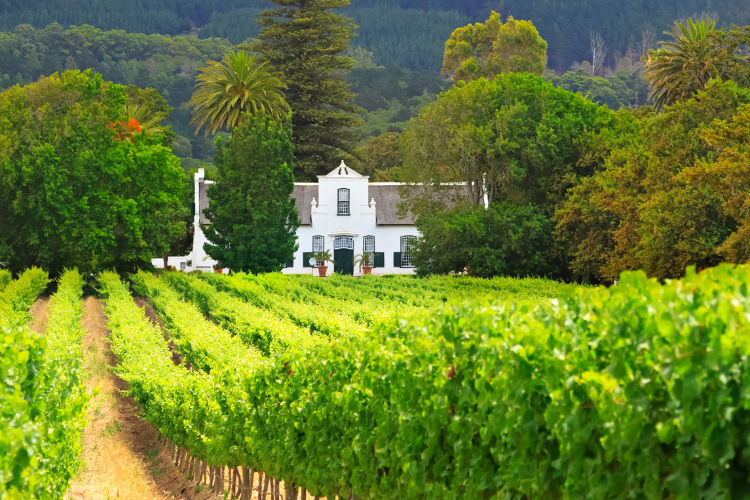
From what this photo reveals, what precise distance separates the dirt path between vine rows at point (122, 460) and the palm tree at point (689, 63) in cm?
3601

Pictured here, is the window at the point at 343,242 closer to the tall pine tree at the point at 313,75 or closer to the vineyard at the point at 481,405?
the tall pine tree at the point at 313,75

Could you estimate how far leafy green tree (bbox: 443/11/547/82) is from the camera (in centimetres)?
7062

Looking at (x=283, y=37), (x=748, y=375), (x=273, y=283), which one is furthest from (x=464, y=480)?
(x=283, y=37)

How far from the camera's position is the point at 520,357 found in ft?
19.7

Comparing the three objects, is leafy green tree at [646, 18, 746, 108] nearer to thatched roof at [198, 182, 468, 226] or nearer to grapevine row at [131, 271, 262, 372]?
thatched roof at [198, 182, 468, 226]

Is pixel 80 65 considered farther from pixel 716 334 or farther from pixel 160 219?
pixel 716 334

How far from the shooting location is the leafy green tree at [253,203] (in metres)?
50.3

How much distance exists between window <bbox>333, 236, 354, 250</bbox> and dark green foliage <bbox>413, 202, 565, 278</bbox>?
48.5 feet

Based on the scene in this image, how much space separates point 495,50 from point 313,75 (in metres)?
16.0

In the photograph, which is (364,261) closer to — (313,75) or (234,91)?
(234,91)

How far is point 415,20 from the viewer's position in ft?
610

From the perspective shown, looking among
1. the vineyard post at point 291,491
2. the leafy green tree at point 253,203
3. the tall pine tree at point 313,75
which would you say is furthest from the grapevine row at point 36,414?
the tall pine tree at point 313,75

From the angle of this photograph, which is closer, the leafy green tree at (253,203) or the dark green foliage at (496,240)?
the dark green foliage at (496,240)

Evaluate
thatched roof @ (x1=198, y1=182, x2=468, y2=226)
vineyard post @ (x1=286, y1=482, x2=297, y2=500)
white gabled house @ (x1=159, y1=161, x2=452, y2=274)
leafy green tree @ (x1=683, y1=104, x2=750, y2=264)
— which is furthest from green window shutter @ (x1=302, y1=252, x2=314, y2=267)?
vineyard post @ (x1=286, y1=482, x2=297, y2=500)
